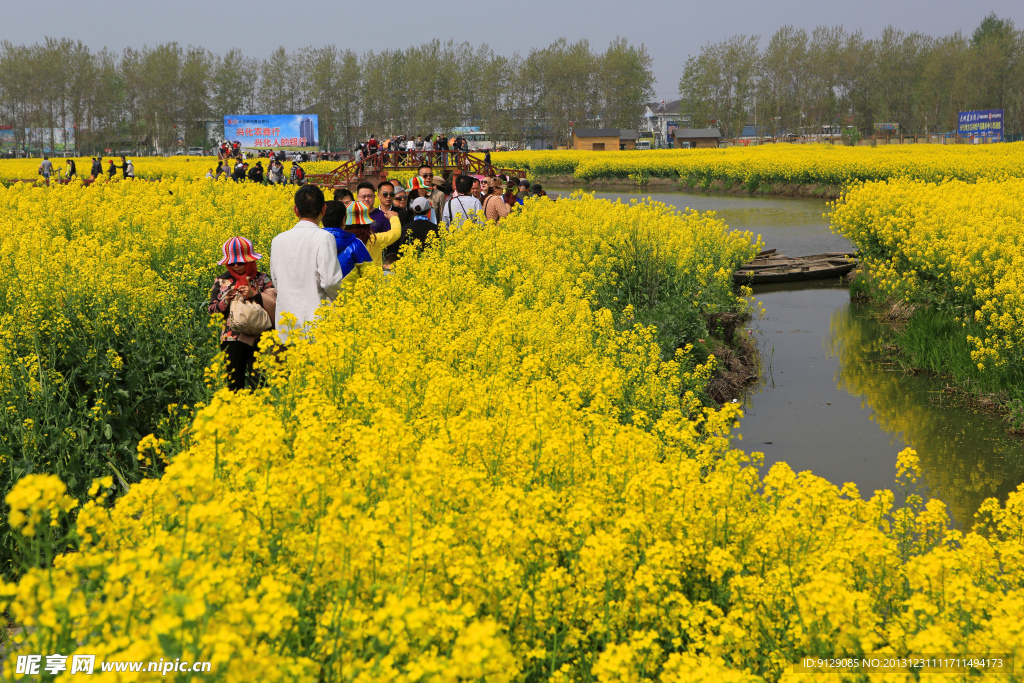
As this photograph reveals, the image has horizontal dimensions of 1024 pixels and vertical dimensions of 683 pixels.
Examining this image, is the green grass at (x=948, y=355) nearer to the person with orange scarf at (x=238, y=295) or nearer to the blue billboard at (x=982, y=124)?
the person with orange scarf at (x=238, y=295)

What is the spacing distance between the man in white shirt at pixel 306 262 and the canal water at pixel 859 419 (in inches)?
171

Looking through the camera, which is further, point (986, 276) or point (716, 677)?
point (986, 276)

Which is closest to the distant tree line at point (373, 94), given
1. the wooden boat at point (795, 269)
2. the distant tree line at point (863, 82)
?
the distant tree line at point (863, 82)

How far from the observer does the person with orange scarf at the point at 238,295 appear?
5.43 metres

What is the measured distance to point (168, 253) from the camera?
9.01 meters

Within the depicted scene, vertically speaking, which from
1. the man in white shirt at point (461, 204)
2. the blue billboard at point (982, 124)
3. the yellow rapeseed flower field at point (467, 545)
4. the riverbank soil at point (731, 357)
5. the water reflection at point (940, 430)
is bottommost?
the water reflection at point (940, 430)

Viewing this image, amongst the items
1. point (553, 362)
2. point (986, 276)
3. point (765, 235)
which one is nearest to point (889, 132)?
point (765, 235)

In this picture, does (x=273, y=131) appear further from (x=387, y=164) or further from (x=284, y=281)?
(x=284, y=281)

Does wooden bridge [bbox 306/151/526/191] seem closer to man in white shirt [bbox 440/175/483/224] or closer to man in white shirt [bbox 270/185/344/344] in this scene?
man in white shirt [bbox 440/175/483/224]

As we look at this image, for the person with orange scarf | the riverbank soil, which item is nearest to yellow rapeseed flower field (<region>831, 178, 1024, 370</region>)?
the riverbank soil

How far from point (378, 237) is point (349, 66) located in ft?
361

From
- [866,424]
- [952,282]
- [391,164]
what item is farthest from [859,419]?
[391,164]

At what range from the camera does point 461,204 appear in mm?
10602

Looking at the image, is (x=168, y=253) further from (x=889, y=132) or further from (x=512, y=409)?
(x=889, y=132)
